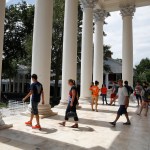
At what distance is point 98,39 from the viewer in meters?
51.2

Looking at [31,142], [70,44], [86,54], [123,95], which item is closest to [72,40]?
[70,44]

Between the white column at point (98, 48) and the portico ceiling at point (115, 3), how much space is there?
6.01 ft

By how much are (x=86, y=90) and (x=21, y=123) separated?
66.8ft

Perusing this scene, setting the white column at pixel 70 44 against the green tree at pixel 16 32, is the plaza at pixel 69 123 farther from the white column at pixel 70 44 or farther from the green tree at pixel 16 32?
the green tree at pixel 16 32

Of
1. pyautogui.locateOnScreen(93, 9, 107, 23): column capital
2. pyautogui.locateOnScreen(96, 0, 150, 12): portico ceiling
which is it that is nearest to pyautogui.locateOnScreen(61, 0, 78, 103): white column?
pyautogui.locateOnScreen(93, 9, 107, 23): column capital

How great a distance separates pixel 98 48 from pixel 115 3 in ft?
39.7

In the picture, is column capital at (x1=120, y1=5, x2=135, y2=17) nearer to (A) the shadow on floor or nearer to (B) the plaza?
(B) the plaza

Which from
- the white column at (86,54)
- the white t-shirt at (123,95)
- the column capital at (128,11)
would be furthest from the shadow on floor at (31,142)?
the column capital at (128,11)

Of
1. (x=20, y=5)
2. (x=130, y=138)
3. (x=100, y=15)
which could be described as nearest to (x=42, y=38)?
(x=130, y=138)

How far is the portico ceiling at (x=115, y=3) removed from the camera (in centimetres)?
4917

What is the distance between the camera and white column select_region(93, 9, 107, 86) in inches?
1971

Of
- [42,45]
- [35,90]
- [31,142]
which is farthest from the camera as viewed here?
[42,45]

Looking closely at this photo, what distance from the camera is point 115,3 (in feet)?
174

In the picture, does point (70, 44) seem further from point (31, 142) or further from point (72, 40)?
point (31, 142)
